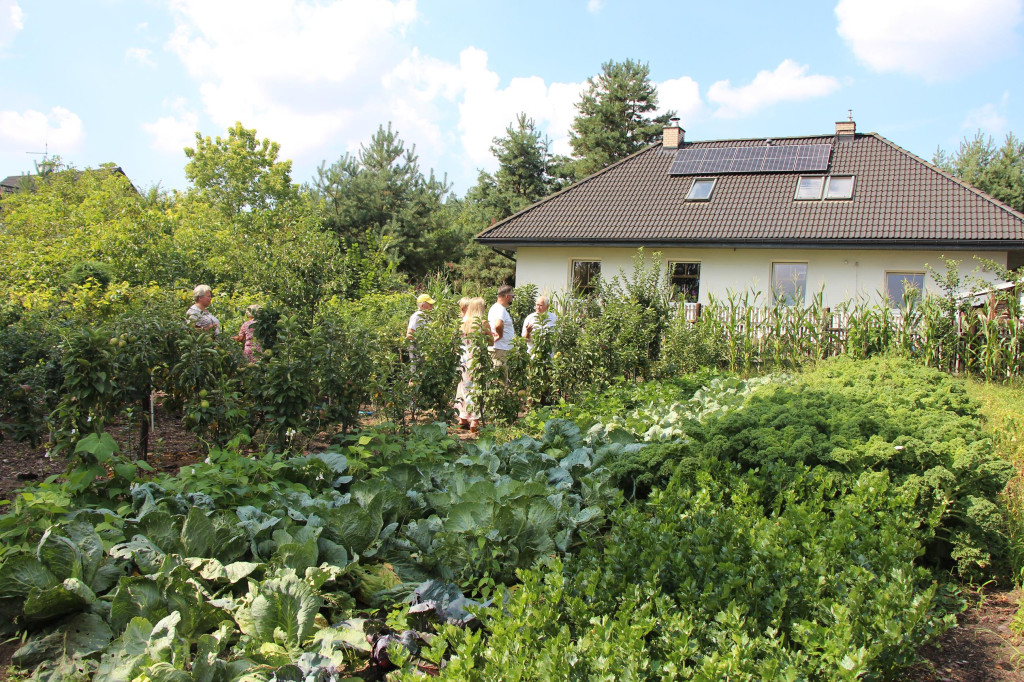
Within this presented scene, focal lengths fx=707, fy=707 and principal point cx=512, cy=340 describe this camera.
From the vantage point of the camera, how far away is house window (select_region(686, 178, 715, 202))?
21.0 meters

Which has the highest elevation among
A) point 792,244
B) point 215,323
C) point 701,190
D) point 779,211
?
point 701,190

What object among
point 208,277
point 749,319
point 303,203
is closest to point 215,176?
point 303,203

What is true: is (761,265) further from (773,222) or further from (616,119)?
(616,119)

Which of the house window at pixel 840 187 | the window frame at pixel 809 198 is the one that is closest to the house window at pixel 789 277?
the window frame at pixel 809 198

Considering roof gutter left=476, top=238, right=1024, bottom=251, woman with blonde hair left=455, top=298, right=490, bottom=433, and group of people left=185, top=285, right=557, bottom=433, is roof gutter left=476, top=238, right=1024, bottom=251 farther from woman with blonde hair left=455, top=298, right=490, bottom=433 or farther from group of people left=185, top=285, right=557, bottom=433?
woman with blonde hair left=455, top=298, right=490, bottom=433

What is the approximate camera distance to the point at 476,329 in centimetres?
723

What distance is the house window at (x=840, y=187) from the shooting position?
19.5 m

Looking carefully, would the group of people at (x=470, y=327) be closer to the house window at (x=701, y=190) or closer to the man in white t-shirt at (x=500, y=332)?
the man in white t-shirt at (x=500, y=332)

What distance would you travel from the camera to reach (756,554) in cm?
286

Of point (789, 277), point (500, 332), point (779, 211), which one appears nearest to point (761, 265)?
point (789, 277)

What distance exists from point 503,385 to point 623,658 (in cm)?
524

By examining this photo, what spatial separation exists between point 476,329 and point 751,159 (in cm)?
1737

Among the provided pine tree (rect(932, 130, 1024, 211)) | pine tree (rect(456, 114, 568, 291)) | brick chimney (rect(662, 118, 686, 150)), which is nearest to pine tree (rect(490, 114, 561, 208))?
pine tree (rect(456, 114, 568, 291))

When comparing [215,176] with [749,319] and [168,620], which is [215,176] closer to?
[749,319]
